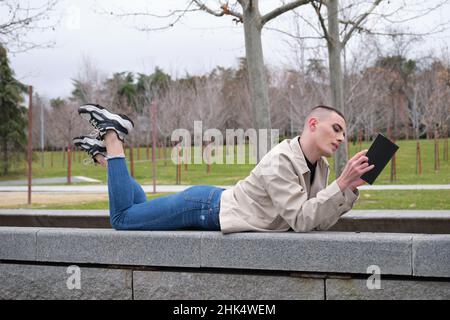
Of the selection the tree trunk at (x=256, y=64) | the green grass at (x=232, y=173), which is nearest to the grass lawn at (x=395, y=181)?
the green grass at (x=232, y=173)

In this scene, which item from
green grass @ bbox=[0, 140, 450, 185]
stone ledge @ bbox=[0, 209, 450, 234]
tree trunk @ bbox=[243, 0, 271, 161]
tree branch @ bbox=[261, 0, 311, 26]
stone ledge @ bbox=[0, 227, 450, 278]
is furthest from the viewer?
green grass @ bbox=[0, 140, 450, 185]

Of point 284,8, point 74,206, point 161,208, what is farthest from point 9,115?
point 161,208

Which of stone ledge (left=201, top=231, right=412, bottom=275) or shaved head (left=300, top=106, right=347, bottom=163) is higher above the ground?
shaved head (left=300, top=106, right=347, bottom=163)

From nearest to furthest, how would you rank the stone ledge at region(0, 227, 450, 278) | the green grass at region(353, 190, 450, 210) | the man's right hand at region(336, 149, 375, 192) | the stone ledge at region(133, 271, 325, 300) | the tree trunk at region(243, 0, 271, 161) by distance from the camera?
the stone ledge at region(0, 227, 450, 278), the man's right hand at region(336, 149, 375, 192), the stone ledge at region(133, 271, 325, 300), the tree trunk at region(243, 0, 271, 161), the green grass at region(353, 190, 450, 210)

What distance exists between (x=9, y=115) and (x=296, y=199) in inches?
993

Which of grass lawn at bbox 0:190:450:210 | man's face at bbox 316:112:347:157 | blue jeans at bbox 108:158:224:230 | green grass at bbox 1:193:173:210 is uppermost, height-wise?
man's face at bbox 316:112:347:157

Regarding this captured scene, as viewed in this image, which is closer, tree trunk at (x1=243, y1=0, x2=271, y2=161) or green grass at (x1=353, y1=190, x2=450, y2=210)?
tree trunk at (x1=243, y1=0, x2=271, y2=161)

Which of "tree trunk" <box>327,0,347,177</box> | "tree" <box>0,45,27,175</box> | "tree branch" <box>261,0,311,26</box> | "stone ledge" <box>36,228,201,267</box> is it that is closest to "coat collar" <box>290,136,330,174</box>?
"stone ledge" <box>36,228,201,267</box>

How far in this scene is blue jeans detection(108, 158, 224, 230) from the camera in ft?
11.3

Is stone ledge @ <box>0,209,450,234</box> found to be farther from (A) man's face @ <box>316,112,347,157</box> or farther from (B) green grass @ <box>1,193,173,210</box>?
(B) green grass @ <box>1,193,173,210</box>

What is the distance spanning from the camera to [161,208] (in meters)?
3.50

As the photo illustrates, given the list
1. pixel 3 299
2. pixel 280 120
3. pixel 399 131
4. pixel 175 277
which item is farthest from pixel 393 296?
pixel 399 131

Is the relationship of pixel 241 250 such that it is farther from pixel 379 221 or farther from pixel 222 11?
pixel 222 11

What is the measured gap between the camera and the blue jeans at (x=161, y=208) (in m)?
3.44
